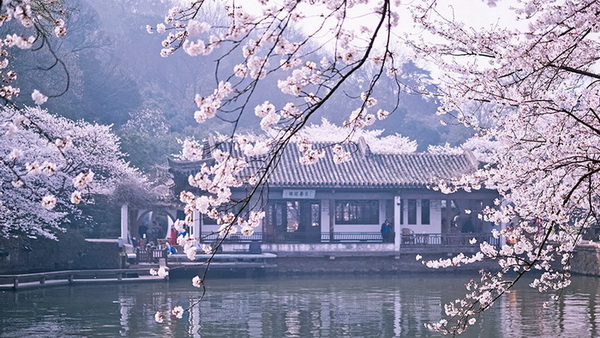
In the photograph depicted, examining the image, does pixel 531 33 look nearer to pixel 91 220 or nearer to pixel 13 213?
A: pixel 13 213

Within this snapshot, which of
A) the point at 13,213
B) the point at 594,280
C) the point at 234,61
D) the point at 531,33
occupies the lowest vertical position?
the point at 594,280

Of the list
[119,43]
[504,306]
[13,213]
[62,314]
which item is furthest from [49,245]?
[119,43]

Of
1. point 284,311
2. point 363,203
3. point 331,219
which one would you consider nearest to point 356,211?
point 363,203

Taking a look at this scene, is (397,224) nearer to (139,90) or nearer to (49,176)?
(49,176)

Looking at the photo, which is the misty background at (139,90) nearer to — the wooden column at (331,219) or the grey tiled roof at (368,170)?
the grey tiled roof at (368,170)

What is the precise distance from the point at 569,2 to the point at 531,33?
522 millimetres

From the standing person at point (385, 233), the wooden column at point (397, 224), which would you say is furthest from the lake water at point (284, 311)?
the standing person at point (385, 233)

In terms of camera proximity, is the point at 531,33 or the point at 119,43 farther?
the point at 119,43

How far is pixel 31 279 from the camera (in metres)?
22.1

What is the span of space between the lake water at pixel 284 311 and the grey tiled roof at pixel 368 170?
5502 millimetres

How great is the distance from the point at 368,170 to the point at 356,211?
1.80m

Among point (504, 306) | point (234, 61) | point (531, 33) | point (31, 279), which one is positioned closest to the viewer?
point (531, 33)

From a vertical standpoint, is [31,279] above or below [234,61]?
below

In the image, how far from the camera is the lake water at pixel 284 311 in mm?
15008
